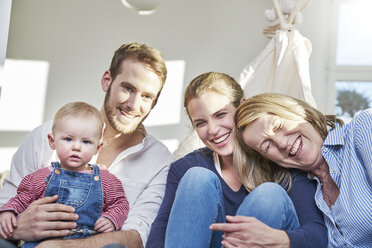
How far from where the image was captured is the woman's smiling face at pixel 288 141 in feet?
4.60

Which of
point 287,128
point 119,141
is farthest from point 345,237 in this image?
point 119,141

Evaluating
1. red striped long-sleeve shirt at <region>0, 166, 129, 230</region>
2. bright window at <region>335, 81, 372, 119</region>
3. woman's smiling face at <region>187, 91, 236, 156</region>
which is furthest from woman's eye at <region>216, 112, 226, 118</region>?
bright window at <region>335, 81, 372, 119</region>

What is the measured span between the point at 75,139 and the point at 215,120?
1.50 ft

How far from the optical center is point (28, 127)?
3047 millimetres

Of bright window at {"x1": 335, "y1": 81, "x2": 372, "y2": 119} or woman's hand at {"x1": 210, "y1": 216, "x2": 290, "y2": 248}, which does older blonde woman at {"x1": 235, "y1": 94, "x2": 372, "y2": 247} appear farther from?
bright window at {"x1": 335, "y1": 81, "x2": 372, "y2": 119}

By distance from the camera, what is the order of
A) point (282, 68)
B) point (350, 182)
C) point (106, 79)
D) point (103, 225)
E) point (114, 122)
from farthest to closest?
point (282, 68) → point (106, 79) → point (114, 122) → point (103, 225) → point (350, 182)

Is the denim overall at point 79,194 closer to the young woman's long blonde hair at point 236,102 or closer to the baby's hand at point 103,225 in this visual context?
the baby's hand at point 103,225

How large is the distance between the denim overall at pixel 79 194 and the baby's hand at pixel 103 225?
0.02m

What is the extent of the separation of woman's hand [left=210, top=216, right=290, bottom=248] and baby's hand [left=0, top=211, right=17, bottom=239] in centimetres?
58

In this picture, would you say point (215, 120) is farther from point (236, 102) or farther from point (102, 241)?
point (102, 241)

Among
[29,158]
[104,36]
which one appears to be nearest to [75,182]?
[29,158]

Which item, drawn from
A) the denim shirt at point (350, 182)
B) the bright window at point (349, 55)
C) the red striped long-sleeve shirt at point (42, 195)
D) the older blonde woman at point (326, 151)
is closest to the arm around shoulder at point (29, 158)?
the red striped long-sleeve shirt at point (42, 195)

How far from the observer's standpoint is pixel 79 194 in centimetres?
143

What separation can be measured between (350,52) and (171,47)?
1.09 m
